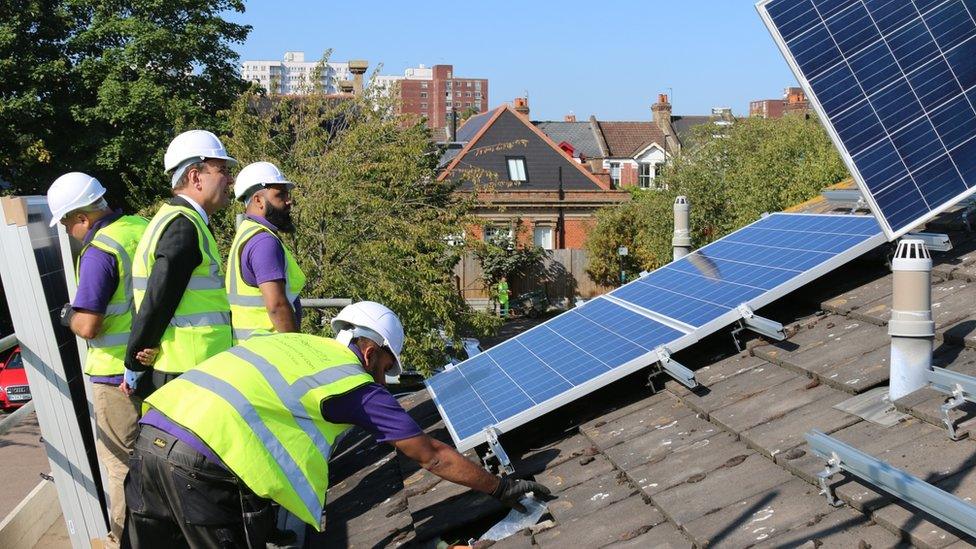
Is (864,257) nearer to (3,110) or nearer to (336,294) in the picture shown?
(336,294)

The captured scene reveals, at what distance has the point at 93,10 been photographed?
3544cm

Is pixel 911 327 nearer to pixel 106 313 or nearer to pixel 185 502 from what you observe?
pixel 185 502

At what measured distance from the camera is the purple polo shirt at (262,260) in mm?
5902

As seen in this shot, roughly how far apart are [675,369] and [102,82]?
3312 centimetres

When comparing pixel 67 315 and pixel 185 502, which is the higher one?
pixel 67 315

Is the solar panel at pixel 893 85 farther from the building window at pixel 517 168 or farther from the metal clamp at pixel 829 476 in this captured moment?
the building window at pixel 517 168

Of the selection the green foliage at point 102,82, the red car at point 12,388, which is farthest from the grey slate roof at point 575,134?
the red car at point 12,388

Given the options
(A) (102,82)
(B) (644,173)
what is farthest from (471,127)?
(A) (102,82)

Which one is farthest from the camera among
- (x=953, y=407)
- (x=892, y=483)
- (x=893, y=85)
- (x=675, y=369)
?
(x=893, y=85)

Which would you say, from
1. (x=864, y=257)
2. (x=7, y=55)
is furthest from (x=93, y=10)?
(x=864, y=257)

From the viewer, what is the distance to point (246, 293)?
19.9 ft

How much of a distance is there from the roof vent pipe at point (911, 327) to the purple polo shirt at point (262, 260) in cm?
328

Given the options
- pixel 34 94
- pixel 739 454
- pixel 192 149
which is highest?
pixel 34 94

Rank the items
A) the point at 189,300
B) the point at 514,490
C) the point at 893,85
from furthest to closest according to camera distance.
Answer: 1. the point at 893,85
2. the point at 189,300
3. the point at 514,490
